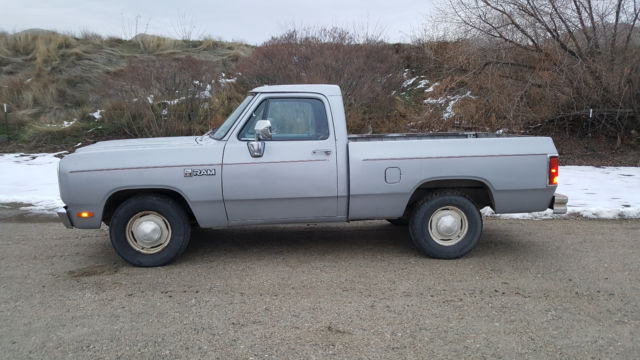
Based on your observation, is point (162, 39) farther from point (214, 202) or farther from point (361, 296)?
point (361, 296)

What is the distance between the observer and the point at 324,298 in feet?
15.3

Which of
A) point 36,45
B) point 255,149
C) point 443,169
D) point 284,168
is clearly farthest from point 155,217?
point 36,45

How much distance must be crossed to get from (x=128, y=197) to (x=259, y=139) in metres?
1.50

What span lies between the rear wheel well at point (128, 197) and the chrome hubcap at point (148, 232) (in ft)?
0.71

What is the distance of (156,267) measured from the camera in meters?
5.52

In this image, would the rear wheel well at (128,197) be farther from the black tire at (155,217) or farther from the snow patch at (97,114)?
the snow patch at (97,114)

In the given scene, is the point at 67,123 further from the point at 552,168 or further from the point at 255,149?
the point at 552,168

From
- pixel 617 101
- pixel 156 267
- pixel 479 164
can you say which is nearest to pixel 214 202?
pixel 156 267

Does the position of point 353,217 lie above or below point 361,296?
above

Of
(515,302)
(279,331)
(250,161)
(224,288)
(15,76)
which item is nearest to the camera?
(279,331)

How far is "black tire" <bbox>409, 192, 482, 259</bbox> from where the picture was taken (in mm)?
5699

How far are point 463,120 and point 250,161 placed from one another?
909 cm

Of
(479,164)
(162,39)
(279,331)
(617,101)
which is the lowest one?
(279,331)

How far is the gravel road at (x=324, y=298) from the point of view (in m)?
3.79
